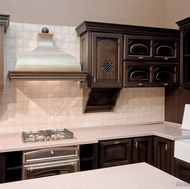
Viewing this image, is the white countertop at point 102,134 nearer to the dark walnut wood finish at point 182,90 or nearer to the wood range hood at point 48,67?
the dark walnut wood finish at point 182,90

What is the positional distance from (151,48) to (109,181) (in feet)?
7.23

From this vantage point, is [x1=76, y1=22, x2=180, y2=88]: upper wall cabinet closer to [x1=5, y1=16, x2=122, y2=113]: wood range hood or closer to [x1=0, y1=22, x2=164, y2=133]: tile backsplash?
[x1=5, y1=16, x2=122, y2=113]: wood range hood

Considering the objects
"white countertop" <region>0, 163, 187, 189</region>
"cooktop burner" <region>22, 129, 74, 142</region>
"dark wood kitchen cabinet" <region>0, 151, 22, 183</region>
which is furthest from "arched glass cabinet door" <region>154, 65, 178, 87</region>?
"dark wood kitchen cabinet" <region>0, 151, 22, 183</region>

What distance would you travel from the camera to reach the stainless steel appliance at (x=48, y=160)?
7.97 feet

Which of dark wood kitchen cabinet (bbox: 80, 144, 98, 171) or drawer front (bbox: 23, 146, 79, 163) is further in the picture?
dark wood kitchen cabinet (bbox: 80, 144, 98, 171)

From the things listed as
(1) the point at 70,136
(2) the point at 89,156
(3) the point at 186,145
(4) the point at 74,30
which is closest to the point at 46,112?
(1) the point at 70,136

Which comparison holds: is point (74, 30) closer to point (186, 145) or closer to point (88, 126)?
point (88, 126)

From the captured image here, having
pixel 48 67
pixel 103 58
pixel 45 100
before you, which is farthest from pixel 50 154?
pixel 103 58

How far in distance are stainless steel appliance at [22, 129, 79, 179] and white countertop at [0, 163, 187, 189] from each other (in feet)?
3.26

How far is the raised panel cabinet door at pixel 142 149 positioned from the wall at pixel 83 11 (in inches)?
69.5

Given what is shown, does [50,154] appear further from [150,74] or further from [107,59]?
[150,74]

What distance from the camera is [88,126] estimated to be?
11.0 ft

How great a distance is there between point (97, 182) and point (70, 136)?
1339 mm

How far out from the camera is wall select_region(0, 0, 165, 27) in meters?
3.06
